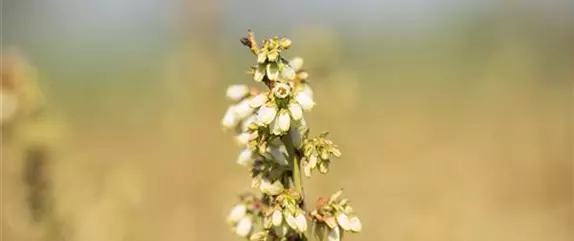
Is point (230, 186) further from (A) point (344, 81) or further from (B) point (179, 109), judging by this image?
(A) point (344, 81)

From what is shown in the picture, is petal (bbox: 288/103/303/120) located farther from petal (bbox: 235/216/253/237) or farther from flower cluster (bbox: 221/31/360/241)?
petal (bbox: 235/216/253/237)

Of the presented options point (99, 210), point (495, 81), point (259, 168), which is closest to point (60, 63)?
point (495, 81)

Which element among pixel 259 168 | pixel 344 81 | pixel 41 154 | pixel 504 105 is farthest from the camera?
pixel 504 105

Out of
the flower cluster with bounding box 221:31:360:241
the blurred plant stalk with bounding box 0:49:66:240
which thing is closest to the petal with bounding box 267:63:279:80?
the flower cluster with bounding box 221:31:360:241

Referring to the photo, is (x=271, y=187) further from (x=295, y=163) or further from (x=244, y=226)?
(x=244, y=226)

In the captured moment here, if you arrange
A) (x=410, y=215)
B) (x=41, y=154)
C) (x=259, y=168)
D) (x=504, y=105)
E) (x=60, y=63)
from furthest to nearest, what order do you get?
(x=60, y=63) → (x=504, y=105) → (x=410, y=215) → (x=41, y=154) → (x=259, y=168)

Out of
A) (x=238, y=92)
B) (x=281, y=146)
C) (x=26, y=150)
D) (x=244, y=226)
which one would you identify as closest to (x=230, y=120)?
(x=238, y=92)

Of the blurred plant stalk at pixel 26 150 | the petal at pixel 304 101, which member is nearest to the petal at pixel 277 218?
the petal at pixel 304 101

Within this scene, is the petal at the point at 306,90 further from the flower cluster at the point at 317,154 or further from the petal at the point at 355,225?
the petal at the point at 355,225
